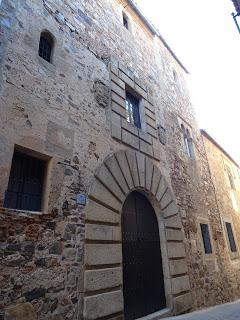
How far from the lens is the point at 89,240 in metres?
3.71

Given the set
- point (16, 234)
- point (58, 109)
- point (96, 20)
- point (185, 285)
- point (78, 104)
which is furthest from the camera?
point (96, 20)

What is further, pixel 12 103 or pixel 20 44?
pixel 20 44

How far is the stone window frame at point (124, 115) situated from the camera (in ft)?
17.6

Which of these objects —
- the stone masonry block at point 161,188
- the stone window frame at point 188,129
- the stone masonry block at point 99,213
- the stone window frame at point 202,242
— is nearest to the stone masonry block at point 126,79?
the stone masonry block at point 161,188

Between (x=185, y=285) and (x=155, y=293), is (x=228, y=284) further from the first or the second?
(x=155, y=293)

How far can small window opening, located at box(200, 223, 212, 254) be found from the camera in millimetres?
6990

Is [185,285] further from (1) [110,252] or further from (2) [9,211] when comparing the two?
(2) [9,211]

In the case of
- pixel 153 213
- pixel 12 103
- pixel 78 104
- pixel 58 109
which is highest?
pixel 78 104

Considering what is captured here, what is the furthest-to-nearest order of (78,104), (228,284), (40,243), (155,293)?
1. (228,284)
2. (155,293)
3. (78,104)
4. (40,243)

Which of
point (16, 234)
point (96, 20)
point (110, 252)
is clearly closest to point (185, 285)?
point (110, 252)

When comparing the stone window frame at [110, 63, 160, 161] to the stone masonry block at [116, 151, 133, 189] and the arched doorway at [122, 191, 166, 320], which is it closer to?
the stone masonry block at [116, 151, 133, 189]

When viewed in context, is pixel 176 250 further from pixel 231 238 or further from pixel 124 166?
pixel 231 238

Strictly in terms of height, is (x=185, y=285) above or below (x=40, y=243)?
below

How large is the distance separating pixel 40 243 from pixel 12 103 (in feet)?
6.35
